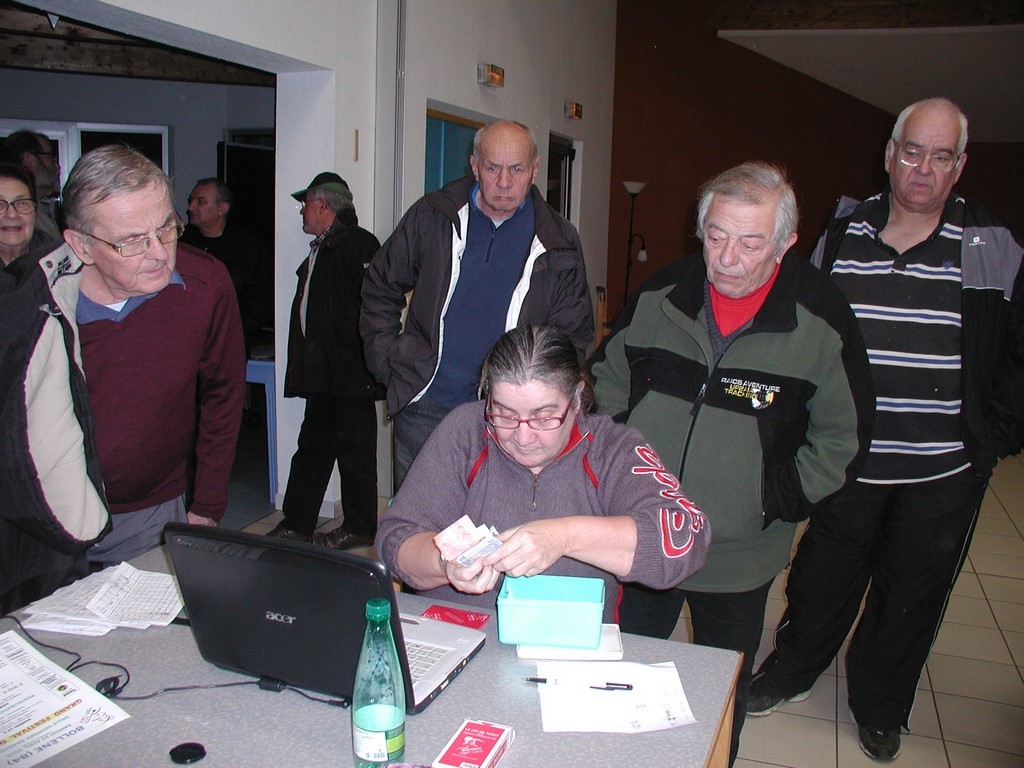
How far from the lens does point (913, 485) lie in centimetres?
233

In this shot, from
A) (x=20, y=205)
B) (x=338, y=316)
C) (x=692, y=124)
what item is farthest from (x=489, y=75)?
(x=692, y=124)

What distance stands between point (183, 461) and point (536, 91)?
4495 mm

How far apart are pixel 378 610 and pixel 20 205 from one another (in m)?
2.05

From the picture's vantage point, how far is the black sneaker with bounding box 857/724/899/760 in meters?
2.49

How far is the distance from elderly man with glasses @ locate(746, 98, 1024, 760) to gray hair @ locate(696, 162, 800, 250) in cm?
53

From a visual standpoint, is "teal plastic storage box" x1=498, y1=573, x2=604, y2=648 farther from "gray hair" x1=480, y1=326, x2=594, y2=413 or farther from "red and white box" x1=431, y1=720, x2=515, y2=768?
"gray hair" x1=480, y1=326, x2=594, y2=413

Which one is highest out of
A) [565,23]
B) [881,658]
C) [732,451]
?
[565,23]

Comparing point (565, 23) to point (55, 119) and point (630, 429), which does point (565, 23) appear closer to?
point (55, 119)

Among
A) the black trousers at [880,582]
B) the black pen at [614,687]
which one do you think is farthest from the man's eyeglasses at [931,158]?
the black pen at [614,687]

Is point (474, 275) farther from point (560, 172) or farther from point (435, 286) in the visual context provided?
point (560, 172)

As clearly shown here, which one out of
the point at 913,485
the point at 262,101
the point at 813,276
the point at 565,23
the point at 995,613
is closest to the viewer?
the point at 813,276

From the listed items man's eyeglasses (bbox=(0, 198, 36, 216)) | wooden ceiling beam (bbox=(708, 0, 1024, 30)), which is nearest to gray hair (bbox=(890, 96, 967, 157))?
man's eyeglasses (bbox=(0, 198, 36, 216))

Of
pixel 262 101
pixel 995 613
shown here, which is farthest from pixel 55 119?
pixel 995 613

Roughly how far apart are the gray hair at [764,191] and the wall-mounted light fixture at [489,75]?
3466 millimetres
